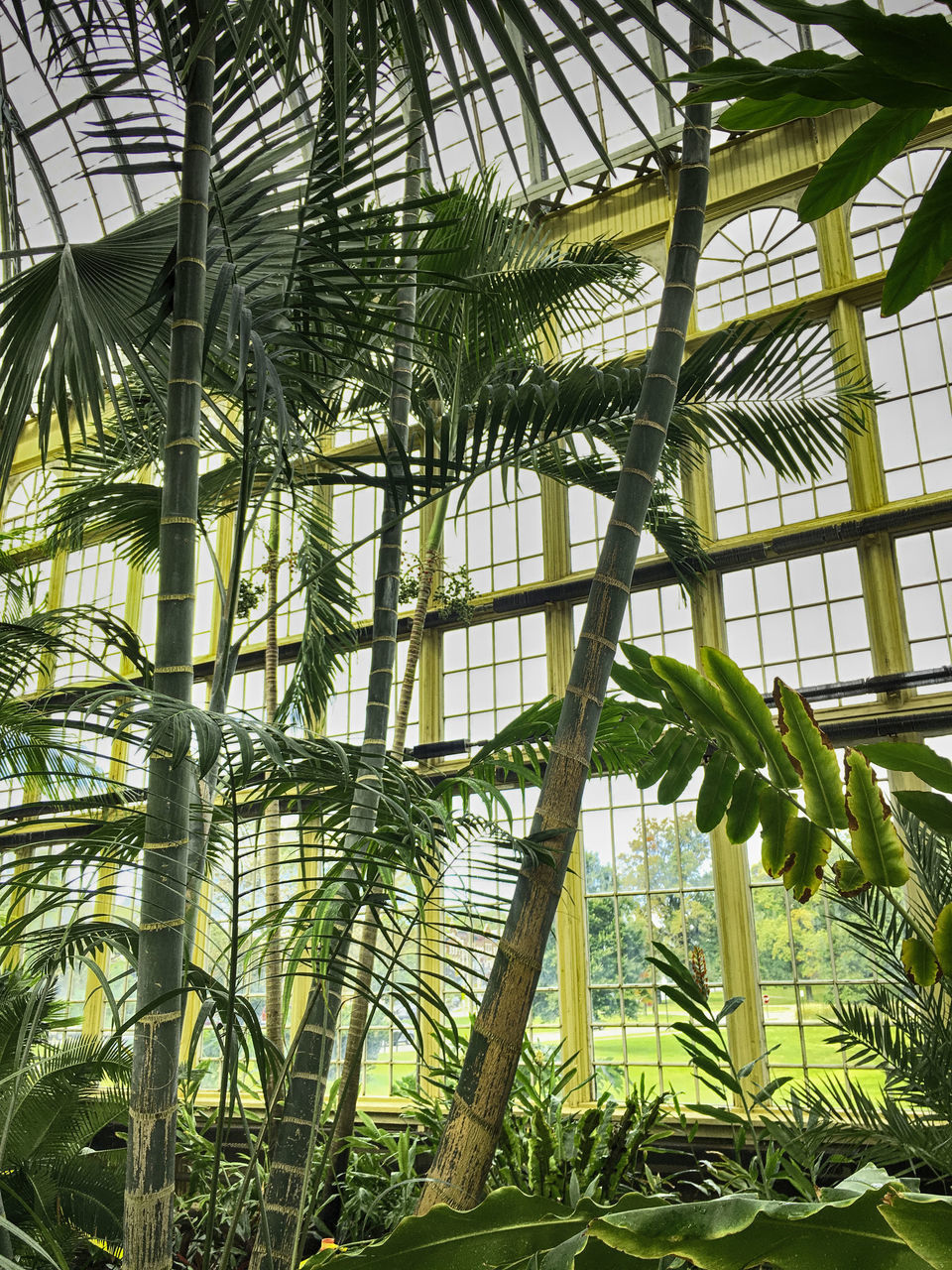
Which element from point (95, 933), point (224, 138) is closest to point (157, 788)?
point (95, 933)

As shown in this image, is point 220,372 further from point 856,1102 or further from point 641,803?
point 641,803

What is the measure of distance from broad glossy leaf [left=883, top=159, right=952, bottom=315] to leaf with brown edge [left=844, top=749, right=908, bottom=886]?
647 mm

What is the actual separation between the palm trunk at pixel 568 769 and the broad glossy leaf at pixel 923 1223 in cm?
120

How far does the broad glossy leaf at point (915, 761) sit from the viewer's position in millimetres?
854

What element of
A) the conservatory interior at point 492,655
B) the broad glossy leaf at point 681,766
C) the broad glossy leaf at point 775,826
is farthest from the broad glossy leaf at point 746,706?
the broad glossy leaf at point 681,766

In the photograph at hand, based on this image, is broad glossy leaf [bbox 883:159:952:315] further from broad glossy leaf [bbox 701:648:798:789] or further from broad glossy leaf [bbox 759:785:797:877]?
broad glossy leaf [bbox 759:785:797:877]

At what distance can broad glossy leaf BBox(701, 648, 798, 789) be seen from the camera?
1.26 meters

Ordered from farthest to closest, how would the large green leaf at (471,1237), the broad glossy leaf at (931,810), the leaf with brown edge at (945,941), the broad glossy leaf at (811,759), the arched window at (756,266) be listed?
the arched window at (756,266), the broad glossy leaf at (811,759), the leaf with brown edge at (945,941), the broad glossy leaf at (931,810), the large green leaf at (471,1237)

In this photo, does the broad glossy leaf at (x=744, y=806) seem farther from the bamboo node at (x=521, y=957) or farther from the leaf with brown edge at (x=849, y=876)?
the bamboo node at (x=521, y=957)

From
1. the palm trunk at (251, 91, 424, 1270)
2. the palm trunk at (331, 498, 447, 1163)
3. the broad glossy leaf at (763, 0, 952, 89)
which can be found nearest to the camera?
the broad glossy leaf at (763, 0, 952, 89)

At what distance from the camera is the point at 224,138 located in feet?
7.23

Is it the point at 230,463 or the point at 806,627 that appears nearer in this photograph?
the point at 230,463

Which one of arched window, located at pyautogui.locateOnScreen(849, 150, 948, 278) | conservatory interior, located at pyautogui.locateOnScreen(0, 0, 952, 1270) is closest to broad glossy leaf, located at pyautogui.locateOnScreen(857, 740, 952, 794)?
conservatory interior, located at pyautogui.locateOnScreen(0, 0, 952, 1270)

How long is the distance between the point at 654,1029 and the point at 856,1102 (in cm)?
305
